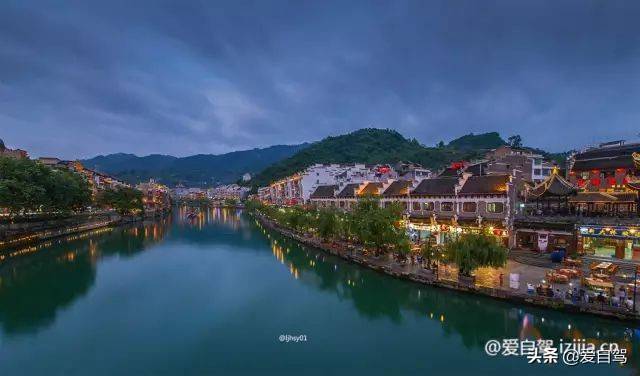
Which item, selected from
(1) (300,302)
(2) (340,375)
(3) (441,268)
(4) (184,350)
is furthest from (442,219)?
(4) (184,350)

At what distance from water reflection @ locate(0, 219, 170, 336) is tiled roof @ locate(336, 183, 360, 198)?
36.0 m

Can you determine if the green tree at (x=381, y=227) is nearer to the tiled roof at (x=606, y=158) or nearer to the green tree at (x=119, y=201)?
the tiled roof at (x=606, y=158)

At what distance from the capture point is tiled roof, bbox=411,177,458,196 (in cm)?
4332

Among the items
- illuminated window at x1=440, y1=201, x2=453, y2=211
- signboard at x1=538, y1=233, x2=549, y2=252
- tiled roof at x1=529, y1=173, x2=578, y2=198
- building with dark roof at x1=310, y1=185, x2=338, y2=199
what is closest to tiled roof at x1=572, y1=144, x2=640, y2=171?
tiled roof at x1=529, y1=173, x2=578, y2=198

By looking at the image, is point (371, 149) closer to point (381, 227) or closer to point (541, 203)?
point (541, 203)

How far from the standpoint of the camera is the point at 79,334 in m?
23.1

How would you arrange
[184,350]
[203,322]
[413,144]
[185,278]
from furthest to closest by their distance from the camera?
Result: [413,144] → [185,278] → [203,322] → [184,350]

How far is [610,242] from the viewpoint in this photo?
29844 millimetres

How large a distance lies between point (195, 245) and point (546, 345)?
186ft

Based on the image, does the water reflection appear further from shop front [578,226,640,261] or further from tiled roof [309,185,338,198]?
shop front [578,226,640,261]

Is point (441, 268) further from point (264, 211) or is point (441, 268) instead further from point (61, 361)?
point (264, 211)

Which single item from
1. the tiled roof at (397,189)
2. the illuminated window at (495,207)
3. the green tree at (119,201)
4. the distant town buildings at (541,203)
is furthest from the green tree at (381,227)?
the green tree at (119,201)

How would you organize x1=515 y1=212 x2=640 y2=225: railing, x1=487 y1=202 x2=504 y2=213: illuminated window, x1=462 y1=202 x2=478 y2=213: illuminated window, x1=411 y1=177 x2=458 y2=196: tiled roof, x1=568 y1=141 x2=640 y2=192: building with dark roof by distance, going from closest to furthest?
x1=515 y1=212 x2=640 y2=225: railing, x1=487 y1=202 x2=504 y2=213: illuminated window, x1=462 y1=202 x2=478 y2=213: illuminated window, x1=568 y1=141 x2=640 y2=192: building with dark roof, x1=411 y1=177 x2=458 y2=196: tiled roof

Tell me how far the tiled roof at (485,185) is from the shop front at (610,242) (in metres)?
8.11
